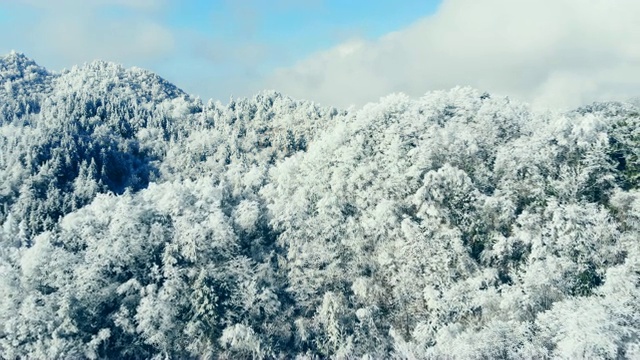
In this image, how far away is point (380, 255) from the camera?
5888cm

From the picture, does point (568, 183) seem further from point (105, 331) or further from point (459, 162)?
point (105, 331)

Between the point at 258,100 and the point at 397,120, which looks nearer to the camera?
the point at 397,120

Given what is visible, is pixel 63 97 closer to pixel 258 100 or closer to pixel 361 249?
pixel 258 100

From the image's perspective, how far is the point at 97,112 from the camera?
15288cm

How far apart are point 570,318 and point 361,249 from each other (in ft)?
76.9

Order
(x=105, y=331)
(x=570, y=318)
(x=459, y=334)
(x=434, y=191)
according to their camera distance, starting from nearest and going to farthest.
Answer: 1. (x=570, y=318)
2. (x=459, y=334)
3. (x=105, y=331)
4. (x=434, y=191)

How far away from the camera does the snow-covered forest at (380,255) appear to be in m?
49.8

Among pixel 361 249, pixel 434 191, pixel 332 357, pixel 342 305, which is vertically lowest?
pixel 332 357

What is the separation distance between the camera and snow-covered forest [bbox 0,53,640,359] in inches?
1961

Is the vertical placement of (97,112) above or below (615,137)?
above

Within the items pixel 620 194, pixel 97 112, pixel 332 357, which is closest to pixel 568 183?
pixel 620 194

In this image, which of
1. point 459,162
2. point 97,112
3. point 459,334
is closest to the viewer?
point 459,334

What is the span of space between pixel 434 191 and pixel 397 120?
1529 centimetres

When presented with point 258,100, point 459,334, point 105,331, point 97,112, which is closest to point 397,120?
point 459,334
